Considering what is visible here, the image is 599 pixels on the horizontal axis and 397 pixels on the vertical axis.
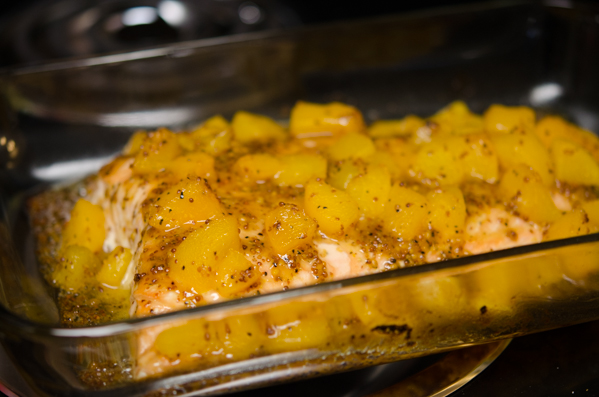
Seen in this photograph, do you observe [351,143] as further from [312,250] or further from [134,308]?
[134,308]

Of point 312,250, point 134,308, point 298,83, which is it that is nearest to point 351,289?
point 312,250

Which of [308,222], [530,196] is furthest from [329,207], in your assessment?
[530,196]

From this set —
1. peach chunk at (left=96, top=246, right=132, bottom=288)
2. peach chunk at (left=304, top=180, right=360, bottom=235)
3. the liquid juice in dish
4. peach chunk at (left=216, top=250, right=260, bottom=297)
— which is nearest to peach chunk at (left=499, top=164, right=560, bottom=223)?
the liquid juice in dish

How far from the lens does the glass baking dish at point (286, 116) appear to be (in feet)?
4.87

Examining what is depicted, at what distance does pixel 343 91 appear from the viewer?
3.04m

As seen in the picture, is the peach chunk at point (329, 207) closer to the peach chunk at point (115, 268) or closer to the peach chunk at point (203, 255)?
the peach chunk at point (203, 255)

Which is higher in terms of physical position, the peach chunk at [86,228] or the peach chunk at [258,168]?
the peach chunk at [258,168]

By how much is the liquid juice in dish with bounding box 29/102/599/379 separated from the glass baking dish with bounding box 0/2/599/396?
0.05ft

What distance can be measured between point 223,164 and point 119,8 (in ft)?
6.49

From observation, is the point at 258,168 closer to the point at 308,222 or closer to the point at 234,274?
the point at 308,222

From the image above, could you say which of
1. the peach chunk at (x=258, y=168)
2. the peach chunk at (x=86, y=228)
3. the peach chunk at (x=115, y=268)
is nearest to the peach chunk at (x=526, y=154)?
the peach chunk at (x=258, y=168)

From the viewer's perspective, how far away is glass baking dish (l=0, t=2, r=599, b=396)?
1.49 meters

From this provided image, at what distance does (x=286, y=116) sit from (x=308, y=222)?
1.29 meters

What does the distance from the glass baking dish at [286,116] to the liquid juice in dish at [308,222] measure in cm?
1
